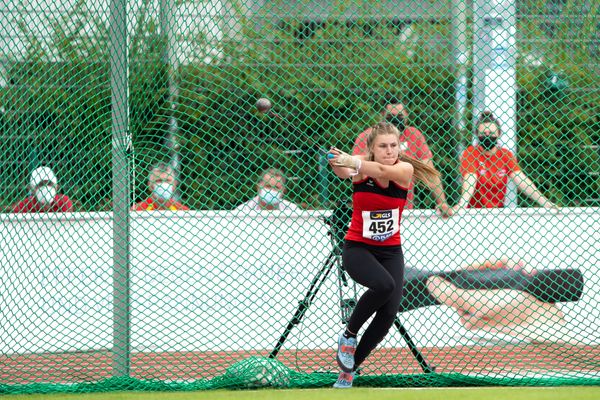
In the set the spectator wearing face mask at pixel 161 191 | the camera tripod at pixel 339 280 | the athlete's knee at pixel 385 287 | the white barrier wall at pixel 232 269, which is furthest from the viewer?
the white barrier wall at pixel 232 269

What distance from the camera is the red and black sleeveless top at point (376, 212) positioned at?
6.37 m

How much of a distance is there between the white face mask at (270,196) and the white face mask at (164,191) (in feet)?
2.29

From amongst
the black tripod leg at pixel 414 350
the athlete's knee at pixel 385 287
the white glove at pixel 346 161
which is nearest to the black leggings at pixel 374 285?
the athlete's knee at pixel 385 287

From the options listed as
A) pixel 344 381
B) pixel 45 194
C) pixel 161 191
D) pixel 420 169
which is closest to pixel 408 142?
pixel 420 169

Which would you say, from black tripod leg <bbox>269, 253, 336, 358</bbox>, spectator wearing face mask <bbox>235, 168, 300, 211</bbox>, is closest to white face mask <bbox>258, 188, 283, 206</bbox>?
spectator wearing face mask <bbox>235, 168, 300, 211</bbox>

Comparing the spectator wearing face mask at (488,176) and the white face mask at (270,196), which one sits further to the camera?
the white face mask at (270,196)

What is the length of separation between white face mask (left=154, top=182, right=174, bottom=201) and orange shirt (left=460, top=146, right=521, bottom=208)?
2.25 m

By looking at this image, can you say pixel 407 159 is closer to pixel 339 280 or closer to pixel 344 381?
pixel 339 280

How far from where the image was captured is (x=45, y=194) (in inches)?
306

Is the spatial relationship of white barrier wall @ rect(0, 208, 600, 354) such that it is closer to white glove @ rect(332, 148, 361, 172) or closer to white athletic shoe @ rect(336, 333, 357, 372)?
white athletic shoe @ rect(336, 333, 357, 372)

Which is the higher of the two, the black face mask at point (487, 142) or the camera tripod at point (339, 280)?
the black face mask at point (487, 142)

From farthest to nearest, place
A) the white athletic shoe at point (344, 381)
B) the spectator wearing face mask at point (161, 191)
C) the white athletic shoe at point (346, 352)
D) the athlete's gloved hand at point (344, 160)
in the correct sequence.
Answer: the spectator wearing face mask at point (161, 191)
the white athletic shoe at point (344, 381)
the white athletic shoe at point (346, 352)
the athlete's gloved hand at point (344, 160)

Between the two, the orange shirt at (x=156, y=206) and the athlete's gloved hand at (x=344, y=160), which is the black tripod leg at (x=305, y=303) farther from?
the orange shirt at (x=156, y=206)

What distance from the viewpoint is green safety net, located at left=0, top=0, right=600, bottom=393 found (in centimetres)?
721
